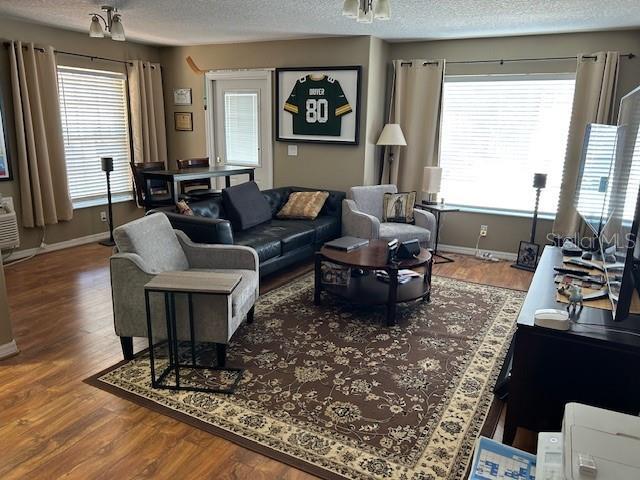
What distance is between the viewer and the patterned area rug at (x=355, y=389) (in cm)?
214

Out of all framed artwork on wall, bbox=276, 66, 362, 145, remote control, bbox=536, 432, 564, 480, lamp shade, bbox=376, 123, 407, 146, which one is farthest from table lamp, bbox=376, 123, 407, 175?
remote control, bbox=536, 432, 564, 480

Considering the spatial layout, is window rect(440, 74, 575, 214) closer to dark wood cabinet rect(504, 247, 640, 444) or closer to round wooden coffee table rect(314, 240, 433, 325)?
round wooden coffee table rect(314, 240, 433, 325)

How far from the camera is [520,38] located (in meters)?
4.94

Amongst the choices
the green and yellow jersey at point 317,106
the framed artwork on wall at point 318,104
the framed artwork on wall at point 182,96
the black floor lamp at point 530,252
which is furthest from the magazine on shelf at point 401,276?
the framed artwork on wall at point 182,96

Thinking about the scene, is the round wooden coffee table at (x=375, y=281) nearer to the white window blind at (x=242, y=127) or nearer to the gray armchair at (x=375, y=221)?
the gray armchair at (x=375, y=221)

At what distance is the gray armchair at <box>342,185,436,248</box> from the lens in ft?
15.6

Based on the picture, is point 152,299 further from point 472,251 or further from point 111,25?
point 472,251

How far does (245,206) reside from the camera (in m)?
4.54

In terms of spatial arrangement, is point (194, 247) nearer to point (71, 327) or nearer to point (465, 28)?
point (71, 327)

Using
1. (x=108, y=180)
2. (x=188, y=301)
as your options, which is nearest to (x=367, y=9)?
(x=188, y=301)

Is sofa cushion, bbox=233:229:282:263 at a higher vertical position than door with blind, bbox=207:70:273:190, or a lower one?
lower

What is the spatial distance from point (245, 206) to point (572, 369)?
128 inches

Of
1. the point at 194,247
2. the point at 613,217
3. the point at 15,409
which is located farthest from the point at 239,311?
the point at 613,217

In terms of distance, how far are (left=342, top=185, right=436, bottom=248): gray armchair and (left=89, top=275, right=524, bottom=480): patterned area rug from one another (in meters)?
1.11
